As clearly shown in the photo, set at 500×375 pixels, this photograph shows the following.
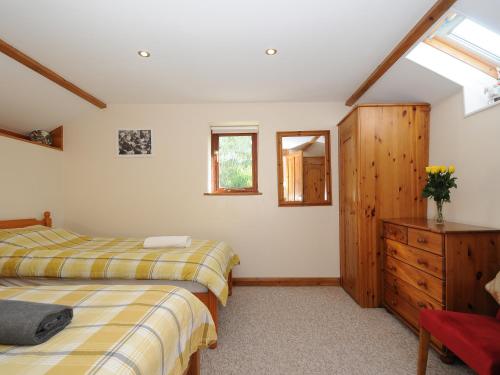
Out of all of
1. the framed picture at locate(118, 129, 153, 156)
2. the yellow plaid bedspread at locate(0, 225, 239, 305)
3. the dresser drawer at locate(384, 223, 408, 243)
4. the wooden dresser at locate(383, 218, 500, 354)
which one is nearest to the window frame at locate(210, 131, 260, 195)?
the framed picture at locate(118, 129, 153, 156)

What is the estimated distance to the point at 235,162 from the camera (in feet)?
11.1

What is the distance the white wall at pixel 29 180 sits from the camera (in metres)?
2.58

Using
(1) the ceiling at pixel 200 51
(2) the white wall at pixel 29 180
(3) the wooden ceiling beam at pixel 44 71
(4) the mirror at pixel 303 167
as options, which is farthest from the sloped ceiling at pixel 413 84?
(2) the white wall at pixel 29 180

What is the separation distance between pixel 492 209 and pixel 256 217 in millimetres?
2211

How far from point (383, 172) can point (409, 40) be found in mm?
1143

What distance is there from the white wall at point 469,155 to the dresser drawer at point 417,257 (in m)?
0.56

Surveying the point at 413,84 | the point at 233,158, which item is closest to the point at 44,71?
the point at 233,158

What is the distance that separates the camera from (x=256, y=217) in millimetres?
3205

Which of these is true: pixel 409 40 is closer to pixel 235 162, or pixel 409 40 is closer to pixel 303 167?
pixel 303 167

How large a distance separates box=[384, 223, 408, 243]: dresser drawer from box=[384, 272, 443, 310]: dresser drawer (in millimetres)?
358

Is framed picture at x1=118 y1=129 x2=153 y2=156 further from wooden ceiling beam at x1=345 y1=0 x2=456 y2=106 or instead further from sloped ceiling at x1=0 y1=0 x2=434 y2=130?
wooden ceiling beam at x1=345 y1=0 x2=456 y2=106

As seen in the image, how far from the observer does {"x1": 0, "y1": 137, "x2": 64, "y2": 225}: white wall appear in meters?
2.58

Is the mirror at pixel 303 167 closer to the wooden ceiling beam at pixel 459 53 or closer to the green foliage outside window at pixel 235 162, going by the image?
the green foliage outside window at pixel 235 162

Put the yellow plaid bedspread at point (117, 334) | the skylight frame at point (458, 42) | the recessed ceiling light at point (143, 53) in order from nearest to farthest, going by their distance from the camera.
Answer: the yellow plaid bedspread at point (117, 334), the skylight frame at point (458, 42), the recessed ceiling light at point (143, 53)
